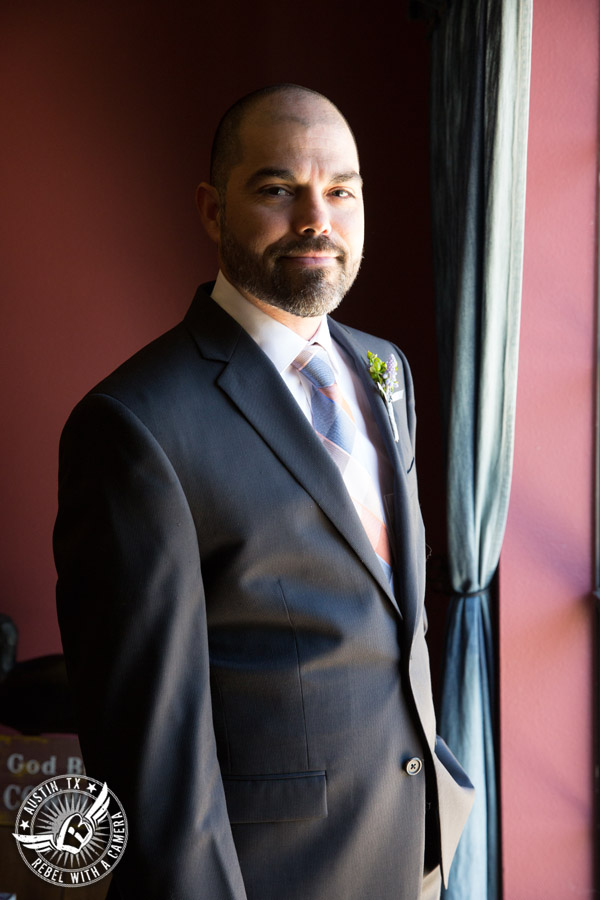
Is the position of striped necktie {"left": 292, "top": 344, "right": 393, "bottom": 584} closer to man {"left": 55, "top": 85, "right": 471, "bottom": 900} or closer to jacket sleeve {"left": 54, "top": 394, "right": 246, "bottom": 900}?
man {"left": 55, "top": 85, "right": 471, "bottom": 900}

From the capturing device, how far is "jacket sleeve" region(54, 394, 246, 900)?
1138 mm

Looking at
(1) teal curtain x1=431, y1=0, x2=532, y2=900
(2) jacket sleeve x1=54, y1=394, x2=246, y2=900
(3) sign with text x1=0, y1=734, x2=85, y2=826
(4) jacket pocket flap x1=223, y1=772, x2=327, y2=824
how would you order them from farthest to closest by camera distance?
1. (3) sign with text x1=0, y1=734, x2=85, y2=826
2. (1) teal curtain x1=431, y1=0, x2=532, y2=900
3. (4) jacket pocket flap x1=223, y1=772, x2=327, y2=824
4. (2) jacket sleeve x1=54, y1=394, x2=246, y2=900

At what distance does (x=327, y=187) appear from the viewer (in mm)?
1397

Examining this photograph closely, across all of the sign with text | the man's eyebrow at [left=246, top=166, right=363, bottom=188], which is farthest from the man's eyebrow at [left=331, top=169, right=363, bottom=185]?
the sign with text

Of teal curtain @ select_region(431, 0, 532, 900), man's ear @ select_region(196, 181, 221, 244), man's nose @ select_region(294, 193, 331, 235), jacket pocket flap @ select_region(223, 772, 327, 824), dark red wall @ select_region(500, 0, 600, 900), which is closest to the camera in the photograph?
jacket pocket flap @ select_region(223, 772, 327, 824)

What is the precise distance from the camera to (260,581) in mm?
1240

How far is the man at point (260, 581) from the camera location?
1146 millimetres

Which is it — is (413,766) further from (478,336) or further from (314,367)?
(478,336)

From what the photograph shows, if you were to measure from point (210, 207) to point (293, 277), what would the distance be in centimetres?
23

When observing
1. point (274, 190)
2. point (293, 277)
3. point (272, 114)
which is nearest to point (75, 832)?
point (293, 277)

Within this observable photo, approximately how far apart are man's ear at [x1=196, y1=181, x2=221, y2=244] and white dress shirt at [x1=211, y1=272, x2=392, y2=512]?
0.08 m

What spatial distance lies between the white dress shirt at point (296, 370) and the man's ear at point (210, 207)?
8 centimetres

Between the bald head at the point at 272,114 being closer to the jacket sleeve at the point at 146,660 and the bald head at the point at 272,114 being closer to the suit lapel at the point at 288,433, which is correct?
the suit lapel at the point at 288,433

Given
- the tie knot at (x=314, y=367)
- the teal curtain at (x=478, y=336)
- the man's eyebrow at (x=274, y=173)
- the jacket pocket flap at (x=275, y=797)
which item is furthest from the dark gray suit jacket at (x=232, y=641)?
the teal curtain at (x=478, y=336)
